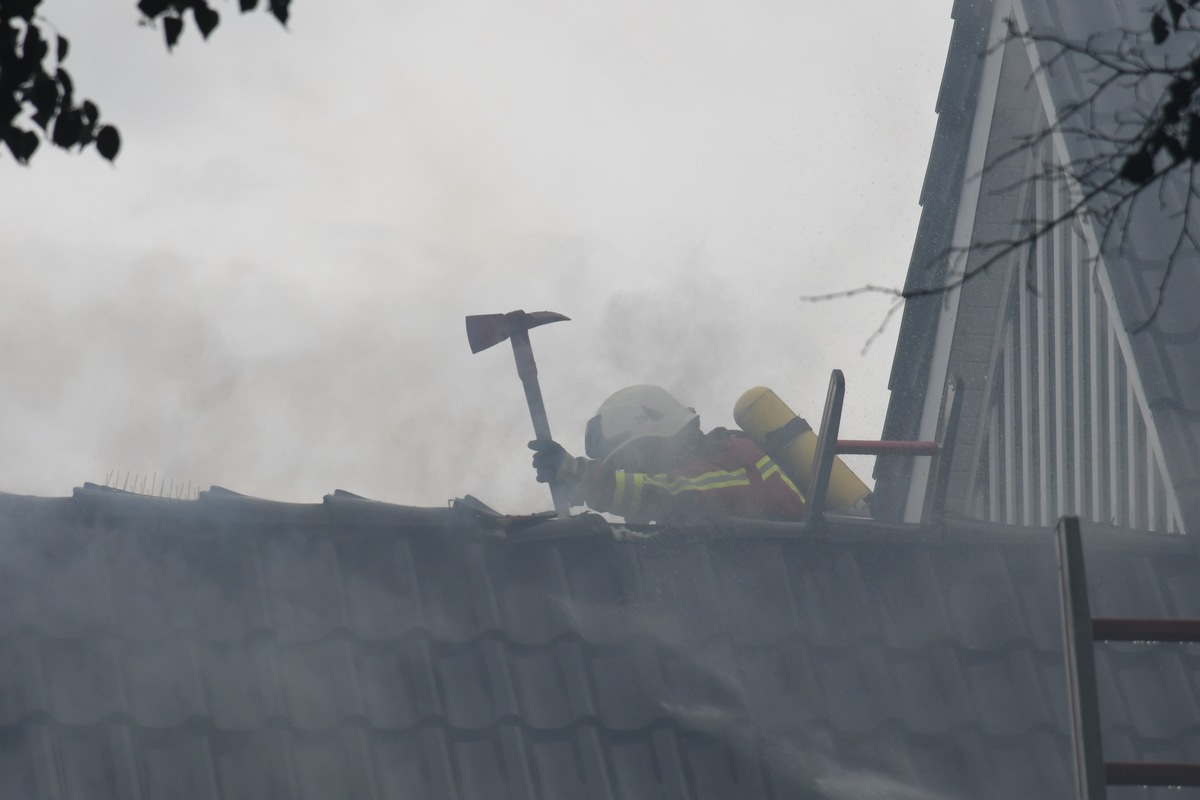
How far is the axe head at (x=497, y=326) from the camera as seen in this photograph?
6941 mm

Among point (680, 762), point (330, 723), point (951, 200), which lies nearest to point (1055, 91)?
point (951, 200)

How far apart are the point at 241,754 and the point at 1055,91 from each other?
468 cm

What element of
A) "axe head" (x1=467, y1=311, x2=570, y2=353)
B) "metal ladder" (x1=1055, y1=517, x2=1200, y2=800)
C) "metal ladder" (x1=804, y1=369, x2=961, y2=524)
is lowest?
"metal ladder" (x1=1055, y1=517, x2=1200, y2=800)

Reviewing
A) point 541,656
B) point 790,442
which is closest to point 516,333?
point 790,442

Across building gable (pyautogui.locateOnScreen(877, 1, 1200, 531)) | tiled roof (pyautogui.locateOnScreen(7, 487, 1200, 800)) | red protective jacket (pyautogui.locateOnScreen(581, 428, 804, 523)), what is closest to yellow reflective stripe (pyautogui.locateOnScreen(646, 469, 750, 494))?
red protective jacket (pyautogui.locateOnScreen(581, 428, 804, 523))

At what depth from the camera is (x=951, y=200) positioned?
26.9 ft

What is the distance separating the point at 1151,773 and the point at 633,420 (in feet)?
16.6

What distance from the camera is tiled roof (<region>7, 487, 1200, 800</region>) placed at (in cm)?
388

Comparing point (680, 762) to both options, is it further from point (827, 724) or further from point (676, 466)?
point (676, 466)

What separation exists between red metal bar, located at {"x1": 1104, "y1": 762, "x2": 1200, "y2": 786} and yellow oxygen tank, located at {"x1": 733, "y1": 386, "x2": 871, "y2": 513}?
4.76m

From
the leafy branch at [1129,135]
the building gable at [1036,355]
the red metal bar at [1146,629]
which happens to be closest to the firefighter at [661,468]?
the building gable at [1036,355]

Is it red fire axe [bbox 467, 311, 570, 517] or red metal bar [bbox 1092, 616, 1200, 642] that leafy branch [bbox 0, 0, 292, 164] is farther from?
red fire axe [bbox 467, 311, 570, 517]

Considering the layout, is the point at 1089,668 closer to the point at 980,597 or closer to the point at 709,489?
the point at 980,597

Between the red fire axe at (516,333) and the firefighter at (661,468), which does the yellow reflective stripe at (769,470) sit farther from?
the red fire axe at (516,333)
